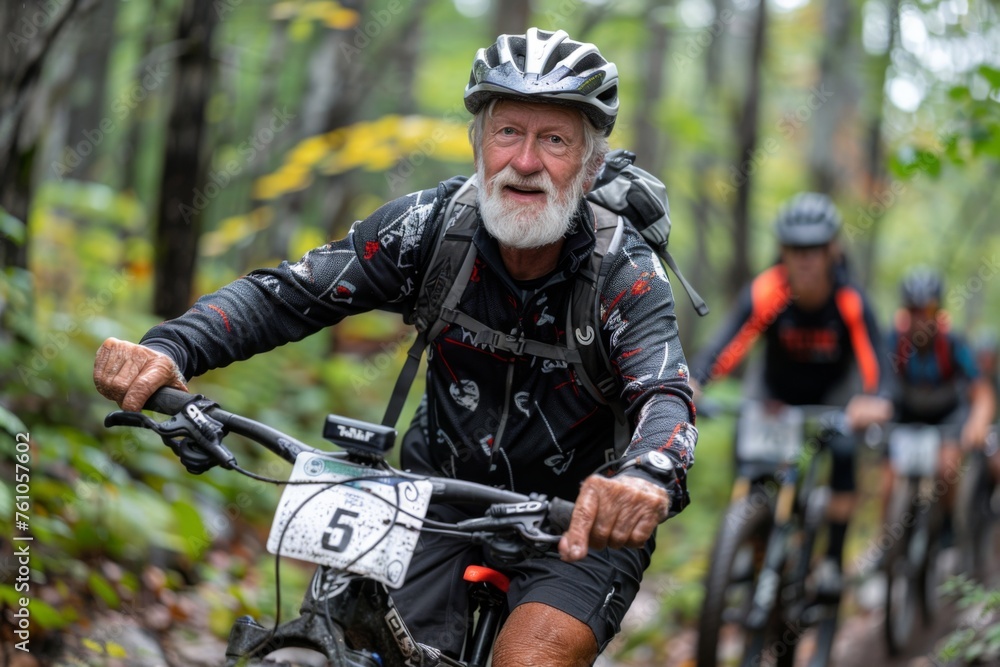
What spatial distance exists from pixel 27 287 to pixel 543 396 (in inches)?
132

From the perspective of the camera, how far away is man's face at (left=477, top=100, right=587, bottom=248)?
3.39 m

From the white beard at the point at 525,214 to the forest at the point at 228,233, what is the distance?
1822 mm

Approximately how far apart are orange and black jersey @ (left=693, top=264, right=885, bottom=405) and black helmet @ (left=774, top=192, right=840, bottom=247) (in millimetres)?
283

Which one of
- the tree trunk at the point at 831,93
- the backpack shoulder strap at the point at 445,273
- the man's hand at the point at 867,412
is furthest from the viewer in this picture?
the tree trunk at the point at 831,93

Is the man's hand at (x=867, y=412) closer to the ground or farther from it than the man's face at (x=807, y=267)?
closer to the ground

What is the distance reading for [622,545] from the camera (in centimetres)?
264

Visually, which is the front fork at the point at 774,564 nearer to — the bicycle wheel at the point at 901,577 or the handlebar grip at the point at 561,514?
the bicycle wheel at the point at 901,577

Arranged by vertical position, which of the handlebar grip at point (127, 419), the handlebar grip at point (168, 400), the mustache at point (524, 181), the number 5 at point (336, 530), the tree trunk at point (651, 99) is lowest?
the number 5 at point (336, 530)

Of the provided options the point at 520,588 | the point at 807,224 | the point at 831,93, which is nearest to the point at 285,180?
the point at 807,224

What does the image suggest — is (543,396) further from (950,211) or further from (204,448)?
(950,211)

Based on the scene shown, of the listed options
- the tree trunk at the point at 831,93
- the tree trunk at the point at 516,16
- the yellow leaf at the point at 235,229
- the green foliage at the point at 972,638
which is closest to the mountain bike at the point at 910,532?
the green foliage at the point at 972,638

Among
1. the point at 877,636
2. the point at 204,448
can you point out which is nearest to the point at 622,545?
the point at 204,448

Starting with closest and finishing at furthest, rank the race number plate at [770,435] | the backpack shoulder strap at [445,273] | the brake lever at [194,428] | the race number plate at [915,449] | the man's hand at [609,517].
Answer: the man's hand at [609,517]
the brake lever at [194,428]
the backpack shoulder strap at [445,273]
the race number plate at [770,435]
the race number plate at [915,449]

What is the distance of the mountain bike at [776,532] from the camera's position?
22.1 feet
